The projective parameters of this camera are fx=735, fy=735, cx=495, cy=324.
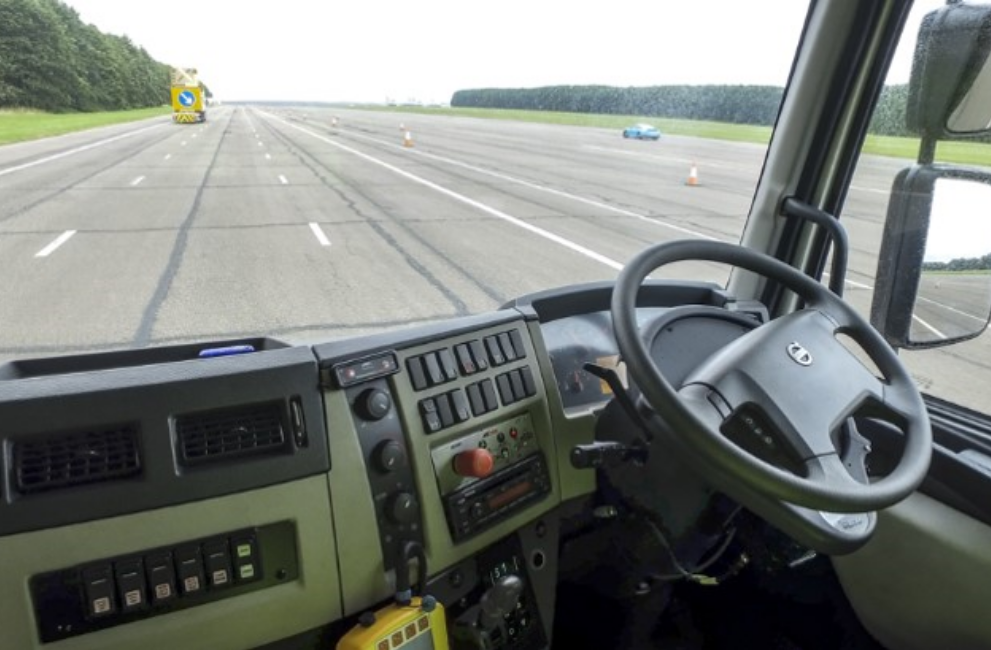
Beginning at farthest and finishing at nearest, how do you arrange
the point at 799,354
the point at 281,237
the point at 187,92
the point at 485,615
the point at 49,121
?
the point at 281,237
the point at 187,92
the point at 49,121
the point at 485,615
the point at 799,354

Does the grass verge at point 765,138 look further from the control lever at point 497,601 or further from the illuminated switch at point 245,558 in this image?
the illuminated switch at point 245,558

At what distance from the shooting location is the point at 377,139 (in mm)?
9680

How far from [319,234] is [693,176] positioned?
3082mm

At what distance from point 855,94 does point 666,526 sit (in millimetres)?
1608

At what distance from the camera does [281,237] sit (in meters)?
3.55

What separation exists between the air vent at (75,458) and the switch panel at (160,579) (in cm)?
15

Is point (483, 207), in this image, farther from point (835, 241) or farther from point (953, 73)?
point (953, 73)

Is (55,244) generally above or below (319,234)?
above

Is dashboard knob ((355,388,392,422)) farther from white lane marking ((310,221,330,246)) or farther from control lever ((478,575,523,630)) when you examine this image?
white lane marking ((310,221,330,246))

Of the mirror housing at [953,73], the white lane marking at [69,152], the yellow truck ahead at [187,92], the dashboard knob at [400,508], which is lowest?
the dashboard knob at [400,508]

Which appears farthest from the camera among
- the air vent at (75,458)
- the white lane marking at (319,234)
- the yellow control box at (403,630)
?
the white lane marking at (319,234)

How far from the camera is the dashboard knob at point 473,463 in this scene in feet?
5.82

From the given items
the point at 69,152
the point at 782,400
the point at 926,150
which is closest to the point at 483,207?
the point at 69,152

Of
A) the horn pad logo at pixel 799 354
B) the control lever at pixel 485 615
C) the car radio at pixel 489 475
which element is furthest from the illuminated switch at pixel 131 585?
the horn pad logo at pixel 799 354
